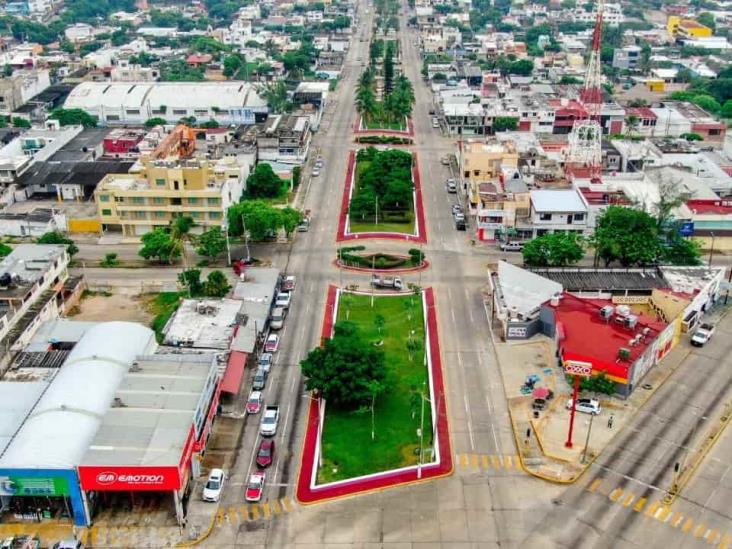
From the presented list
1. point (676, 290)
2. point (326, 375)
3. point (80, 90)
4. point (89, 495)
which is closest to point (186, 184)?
point (326, 375)

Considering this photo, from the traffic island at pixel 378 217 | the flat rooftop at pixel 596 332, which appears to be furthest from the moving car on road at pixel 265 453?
the traffic island at pixel 378 217

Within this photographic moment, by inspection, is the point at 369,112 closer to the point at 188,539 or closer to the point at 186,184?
the point at 186,184

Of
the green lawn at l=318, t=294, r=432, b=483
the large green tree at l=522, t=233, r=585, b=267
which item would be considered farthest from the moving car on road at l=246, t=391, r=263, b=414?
the large green tree at l=522, t=233, r=585, b=267

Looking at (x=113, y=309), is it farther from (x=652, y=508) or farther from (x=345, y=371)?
(x=652, y=508)

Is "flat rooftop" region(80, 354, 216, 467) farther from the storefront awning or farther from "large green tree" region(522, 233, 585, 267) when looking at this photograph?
"large green tree" region(522, 233, 585, 267)

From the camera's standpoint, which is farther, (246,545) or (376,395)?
(376,395)

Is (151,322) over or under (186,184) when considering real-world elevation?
under

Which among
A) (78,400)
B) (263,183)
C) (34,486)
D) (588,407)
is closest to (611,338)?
(588,407)

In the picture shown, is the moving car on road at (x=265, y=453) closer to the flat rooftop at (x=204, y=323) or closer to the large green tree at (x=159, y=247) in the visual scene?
the flat rooftop at (x=204, y=323)
